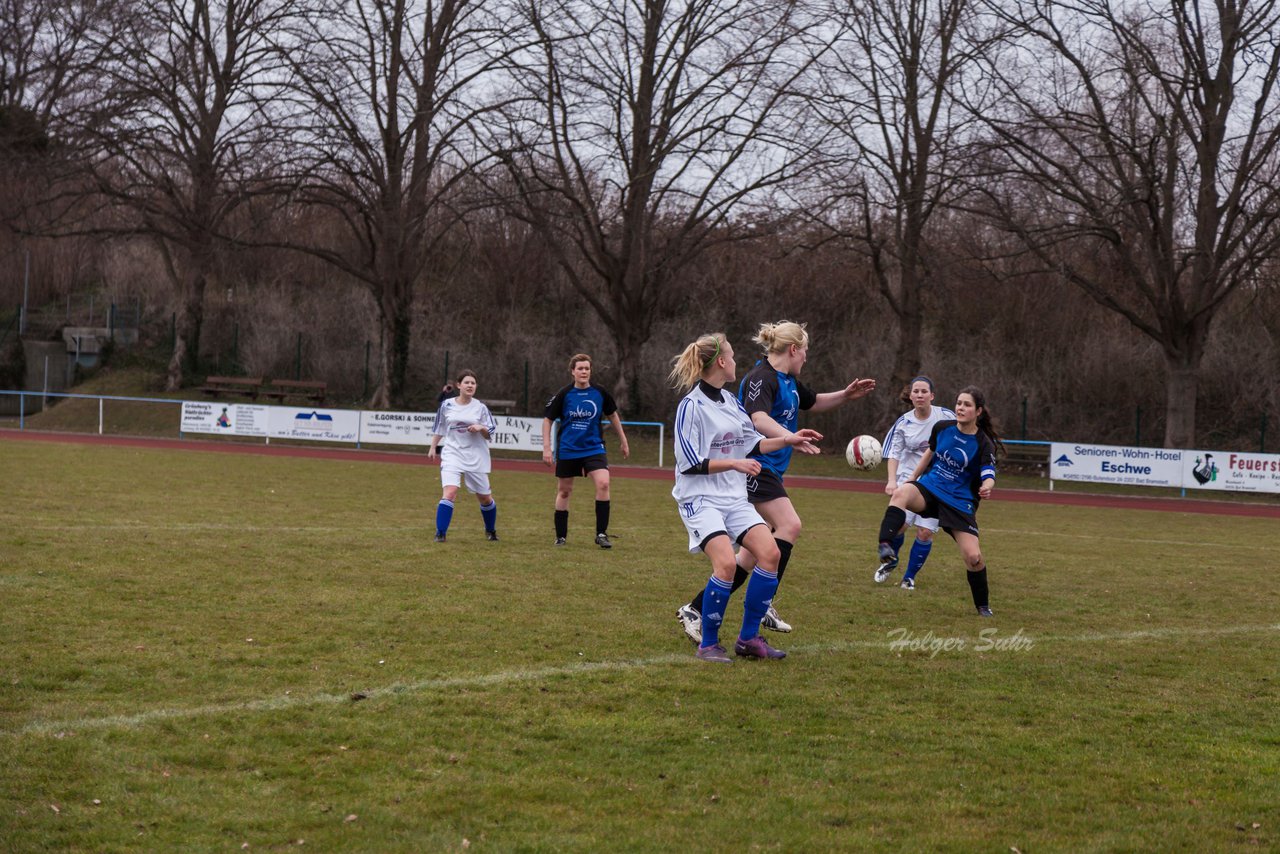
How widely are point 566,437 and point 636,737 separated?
718 centimetres

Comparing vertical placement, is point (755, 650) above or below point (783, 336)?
below

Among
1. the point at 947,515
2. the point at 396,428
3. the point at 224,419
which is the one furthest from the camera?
the point at 224,419

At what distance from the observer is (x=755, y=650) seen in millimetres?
7047

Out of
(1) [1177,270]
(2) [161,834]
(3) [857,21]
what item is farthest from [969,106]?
(2) [161,834]

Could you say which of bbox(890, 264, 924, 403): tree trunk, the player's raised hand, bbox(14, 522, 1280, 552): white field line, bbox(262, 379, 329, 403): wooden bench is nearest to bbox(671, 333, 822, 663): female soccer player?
the player's raised hand

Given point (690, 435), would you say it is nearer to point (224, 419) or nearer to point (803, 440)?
point (803, 440)

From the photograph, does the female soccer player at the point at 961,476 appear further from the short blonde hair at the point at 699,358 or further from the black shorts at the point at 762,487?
the short blonde hair at the point at 699,358

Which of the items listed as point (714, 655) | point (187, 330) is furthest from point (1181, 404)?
point (187, 330)

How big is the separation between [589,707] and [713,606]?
1.35m

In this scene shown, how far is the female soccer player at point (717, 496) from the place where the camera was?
272 inches

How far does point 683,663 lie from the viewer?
6820 millimetres

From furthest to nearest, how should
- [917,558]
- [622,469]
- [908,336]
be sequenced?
1. [908,336]
2. [622,469]
3. [917,558]

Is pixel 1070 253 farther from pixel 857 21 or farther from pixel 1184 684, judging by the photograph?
pixel 1184 684
